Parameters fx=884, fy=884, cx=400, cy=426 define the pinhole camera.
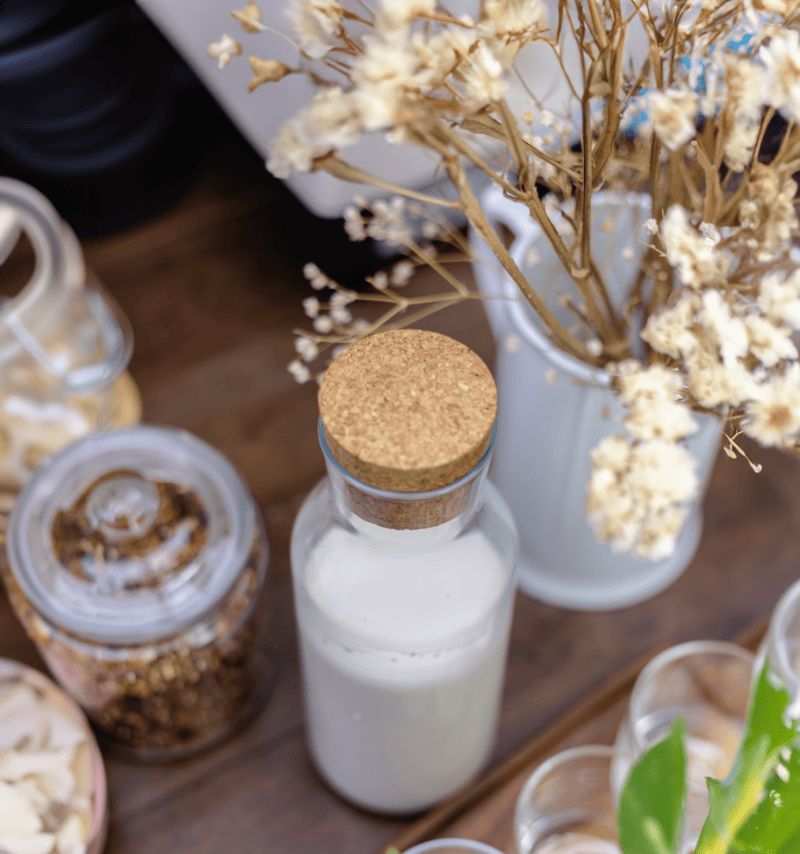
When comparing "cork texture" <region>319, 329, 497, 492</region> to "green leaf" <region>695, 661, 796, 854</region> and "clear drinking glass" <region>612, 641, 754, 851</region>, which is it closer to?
"green leaf" <region>695, 661, 796, 854</region>

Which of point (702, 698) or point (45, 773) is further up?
point (45, 773)

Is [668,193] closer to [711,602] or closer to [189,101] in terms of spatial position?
[711,602]

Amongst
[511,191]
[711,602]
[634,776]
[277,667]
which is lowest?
[711,602]

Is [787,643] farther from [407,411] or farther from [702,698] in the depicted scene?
[407,411]

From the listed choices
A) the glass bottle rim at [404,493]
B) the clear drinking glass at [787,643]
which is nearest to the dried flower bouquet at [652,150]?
the glass bottle rim at [404,493]

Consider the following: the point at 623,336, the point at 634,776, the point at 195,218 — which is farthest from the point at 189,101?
the point at 634,776

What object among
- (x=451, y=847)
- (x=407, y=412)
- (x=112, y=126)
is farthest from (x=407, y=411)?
(x=112, y=126)

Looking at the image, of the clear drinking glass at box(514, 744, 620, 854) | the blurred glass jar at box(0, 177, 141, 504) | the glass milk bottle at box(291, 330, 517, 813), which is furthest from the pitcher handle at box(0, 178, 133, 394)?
the clear drinking glass at box(514, 744, 620, 854)
